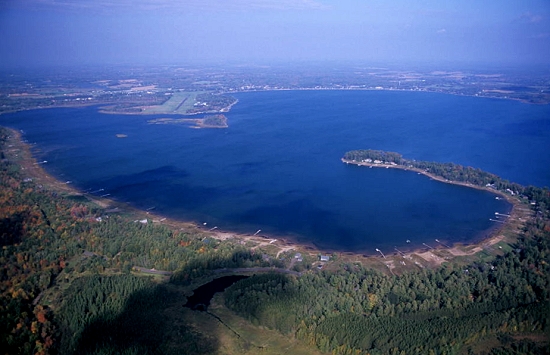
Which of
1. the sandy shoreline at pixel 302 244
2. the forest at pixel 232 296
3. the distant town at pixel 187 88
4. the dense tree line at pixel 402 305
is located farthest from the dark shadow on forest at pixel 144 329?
the distant town at pixel 187 88

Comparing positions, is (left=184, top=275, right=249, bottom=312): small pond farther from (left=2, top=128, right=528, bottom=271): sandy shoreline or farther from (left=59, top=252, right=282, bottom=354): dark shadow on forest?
(left=2, top=128, right=528, bottom=271): sandy shoreline

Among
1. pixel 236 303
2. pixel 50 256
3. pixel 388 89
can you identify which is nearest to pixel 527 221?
pixel 236 303

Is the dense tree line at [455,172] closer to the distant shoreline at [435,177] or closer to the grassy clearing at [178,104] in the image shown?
the distant shoreline at [435,177]

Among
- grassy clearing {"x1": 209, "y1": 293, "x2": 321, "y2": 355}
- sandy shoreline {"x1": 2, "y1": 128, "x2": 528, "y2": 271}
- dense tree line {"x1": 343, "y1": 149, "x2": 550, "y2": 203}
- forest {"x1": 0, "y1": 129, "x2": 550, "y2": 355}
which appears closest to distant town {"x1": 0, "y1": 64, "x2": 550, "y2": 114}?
dense tree line {"x1": 343, "y1": 149, "x2": 550, "y2": 203}

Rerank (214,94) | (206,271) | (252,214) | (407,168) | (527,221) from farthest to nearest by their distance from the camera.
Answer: (214,94) < (407,168) < (252,214) < (527,221) < (206,271)

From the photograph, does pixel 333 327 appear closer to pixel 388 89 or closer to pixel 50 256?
pixel 50 256

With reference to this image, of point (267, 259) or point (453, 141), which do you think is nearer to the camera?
point (267, 259)
